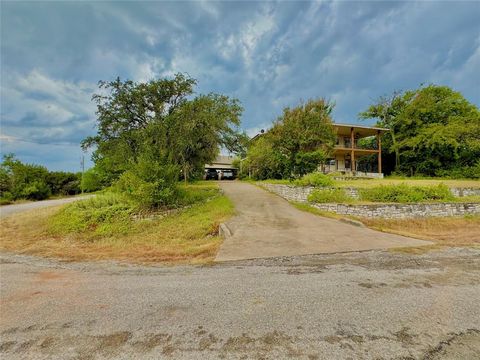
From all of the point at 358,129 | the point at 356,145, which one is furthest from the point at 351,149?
the point at 356,145

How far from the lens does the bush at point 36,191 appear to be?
21470 millimetres

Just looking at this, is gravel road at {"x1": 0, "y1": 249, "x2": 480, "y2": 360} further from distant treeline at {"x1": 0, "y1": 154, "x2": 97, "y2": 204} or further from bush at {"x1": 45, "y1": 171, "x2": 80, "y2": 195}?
bush at {"x1": 45, "y1": 171, "x2": 80, "y2": 195}

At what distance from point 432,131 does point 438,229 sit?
22981 mm

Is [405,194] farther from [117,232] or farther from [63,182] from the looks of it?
[63,182]

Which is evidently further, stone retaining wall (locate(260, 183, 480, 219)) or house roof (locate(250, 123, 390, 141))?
house roof (locate(250, 123, 390, 141))

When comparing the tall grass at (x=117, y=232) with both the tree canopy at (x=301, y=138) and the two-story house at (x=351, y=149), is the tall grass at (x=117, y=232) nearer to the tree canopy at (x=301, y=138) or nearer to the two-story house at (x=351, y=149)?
the tree canopy at (x=301, y=138)

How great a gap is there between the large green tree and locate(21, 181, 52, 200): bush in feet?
126

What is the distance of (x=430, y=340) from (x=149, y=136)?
13.8m

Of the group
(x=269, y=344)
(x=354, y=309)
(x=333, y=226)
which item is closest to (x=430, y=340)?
(x=354, y=309)

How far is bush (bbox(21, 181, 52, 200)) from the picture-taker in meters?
21.5

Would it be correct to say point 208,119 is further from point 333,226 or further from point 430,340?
point 430,340

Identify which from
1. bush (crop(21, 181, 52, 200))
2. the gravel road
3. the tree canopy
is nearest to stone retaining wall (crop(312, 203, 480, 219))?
the gravel road

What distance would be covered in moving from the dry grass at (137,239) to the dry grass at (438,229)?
5.80 meters

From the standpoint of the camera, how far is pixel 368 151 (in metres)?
30.1
